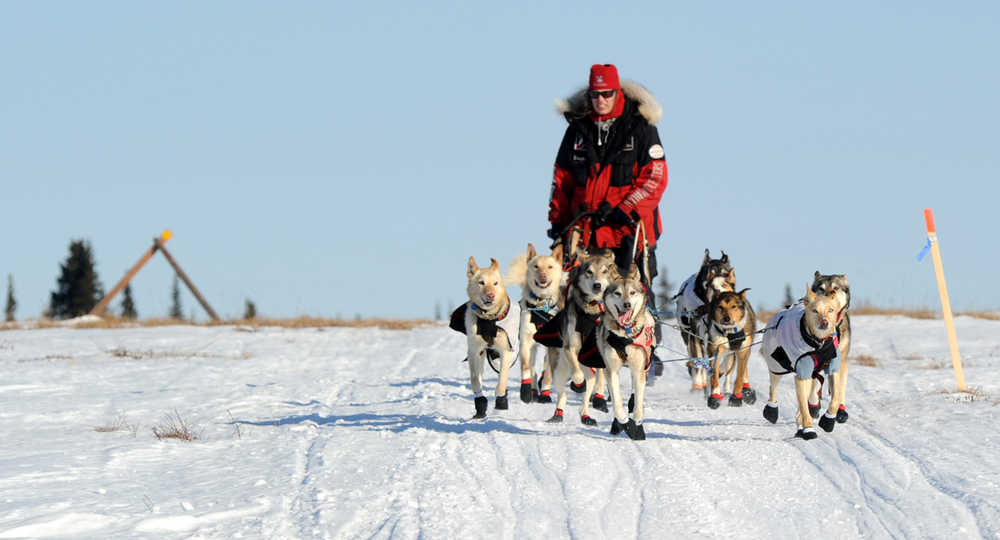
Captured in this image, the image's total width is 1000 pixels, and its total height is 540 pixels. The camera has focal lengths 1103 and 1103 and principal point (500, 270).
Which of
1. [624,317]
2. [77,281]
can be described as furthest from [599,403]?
[77,281]

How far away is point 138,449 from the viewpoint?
6.88 metres

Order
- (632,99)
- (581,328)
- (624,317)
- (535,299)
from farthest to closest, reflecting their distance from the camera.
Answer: (632,99)
(535,299)
(581,328)
(624,317)

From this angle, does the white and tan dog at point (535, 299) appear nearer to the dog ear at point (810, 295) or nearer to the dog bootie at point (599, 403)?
the dog bootie at point (599, 403)

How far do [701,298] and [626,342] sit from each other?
2711 mm

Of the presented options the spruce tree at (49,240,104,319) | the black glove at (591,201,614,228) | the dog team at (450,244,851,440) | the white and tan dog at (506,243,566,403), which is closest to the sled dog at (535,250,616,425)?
the dog team at (450,244,851,440)

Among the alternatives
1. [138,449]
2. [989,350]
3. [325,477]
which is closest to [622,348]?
[325,477]

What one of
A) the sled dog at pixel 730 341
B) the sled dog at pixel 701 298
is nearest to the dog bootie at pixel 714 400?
the sled dog at pixel 730 341

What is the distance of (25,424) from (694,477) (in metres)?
5.26

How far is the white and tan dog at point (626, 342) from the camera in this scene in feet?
22.4

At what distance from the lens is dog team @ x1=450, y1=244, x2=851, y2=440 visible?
6914mm

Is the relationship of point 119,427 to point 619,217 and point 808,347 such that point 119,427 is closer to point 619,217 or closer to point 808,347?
point 619,217

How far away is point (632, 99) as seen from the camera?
900cm

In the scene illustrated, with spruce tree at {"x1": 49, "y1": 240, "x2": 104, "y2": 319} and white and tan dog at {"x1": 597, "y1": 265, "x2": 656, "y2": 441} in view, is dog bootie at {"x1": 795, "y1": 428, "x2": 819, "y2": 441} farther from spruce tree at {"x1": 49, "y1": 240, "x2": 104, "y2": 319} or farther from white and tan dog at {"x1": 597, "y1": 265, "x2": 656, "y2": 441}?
spruce tree at {"x1": 49, "y1": 240, "x2": 104, "y2": 319}

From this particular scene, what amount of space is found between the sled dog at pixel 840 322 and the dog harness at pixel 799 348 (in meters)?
0.12
